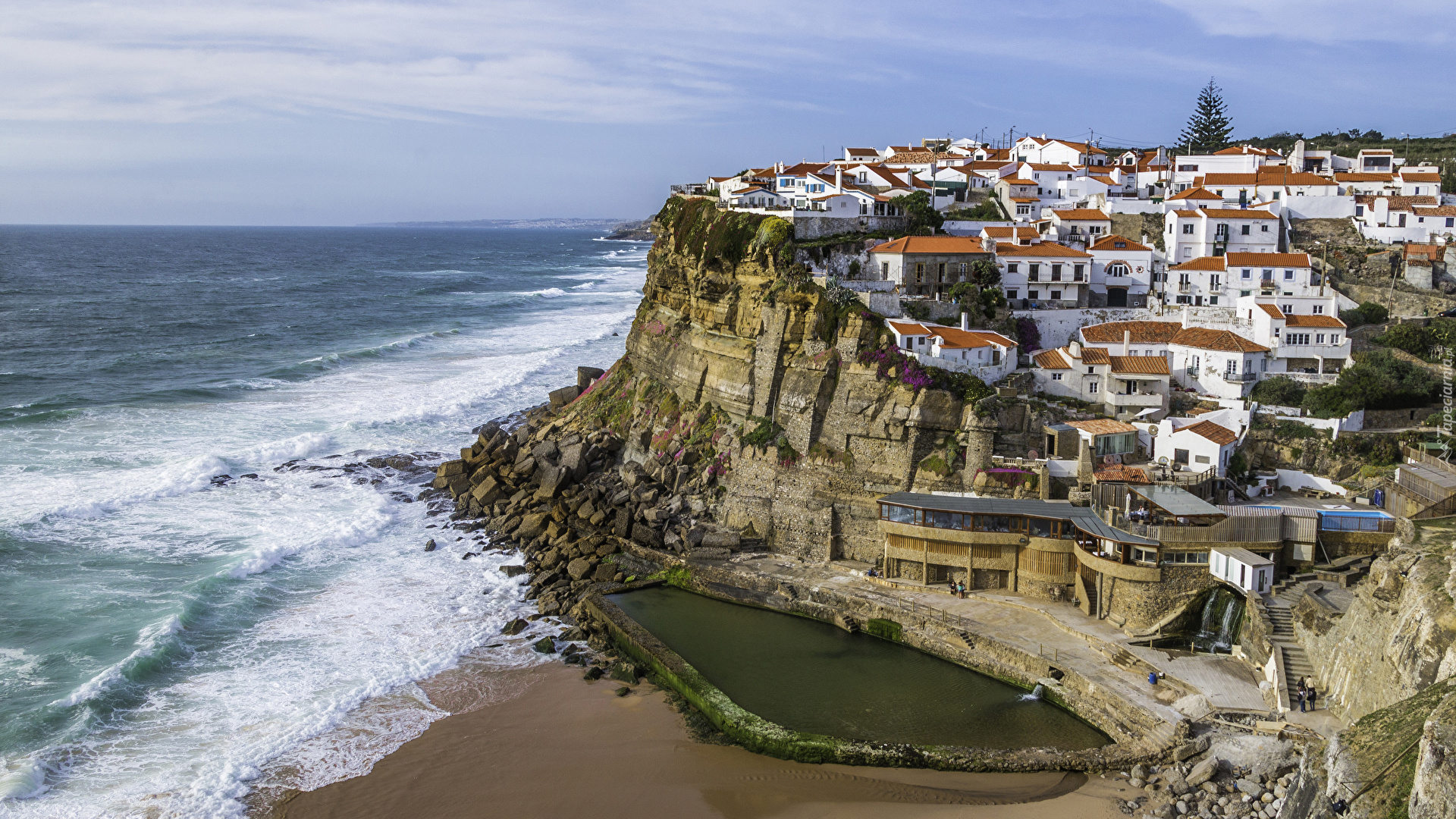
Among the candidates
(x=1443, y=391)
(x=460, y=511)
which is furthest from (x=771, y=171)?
(x=1443, y=391)

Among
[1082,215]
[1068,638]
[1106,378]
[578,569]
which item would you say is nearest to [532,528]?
[578,569]

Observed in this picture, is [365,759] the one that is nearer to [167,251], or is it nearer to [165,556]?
[165,556]

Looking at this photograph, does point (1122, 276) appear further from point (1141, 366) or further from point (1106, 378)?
point (1106, 378)

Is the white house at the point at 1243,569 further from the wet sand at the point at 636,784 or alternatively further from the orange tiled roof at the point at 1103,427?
the wet sand at the point at 636,784

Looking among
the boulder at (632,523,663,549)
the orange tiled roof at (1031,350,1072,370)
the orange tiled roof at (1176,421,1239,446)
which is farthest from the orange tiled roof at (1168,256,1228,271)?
the boulder at (632,523,663,549)

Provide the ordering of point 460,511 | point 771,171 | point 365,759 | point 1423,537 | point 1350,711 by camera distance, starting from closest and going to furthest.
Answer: point 1350,711 < point 365,759 < point 1423,537 < point 460,511 < point 771,171

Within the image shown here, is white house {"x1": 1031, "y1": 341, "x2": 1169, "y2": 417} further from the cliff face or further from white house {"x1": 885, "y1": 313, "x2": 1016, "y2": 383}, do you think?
the cliff face
